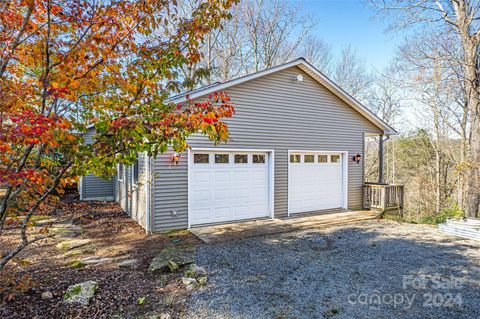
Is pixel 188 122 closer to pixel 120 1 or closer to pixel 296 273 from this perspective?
pixel 120 1

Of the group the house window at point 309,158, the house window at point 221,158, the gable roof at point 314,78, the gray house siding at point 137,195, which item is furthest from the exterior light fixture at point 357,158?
the gray house siding at point 137,195

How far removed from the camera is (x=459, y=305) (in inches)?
136

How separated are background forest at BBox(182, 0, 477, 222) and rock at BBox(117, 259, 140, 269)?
1061cm

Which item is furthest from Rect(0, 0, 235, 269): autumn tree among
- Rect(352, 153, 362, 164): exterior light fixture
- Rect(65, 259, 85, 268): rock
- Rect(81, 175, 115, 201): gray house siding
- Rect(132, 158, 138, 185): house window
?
Rect(81, 175, 115, 201): gray house siding

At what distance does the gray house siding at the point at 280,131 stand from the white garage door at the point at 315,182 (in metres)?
0.31

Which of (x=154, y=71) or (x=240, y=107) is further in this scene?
(x=240, y=107)

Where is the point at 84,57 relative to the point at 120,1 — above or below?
below

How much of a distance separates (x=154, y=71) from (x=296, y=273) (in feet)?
12.1

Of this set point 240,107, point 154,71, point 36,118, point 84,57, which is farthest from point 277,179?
point 36,118

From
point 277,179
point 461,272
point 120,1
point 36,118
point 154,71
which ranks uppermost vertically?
point 120,1

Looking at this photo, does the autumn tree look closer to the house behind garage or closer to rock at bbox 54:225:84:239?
the house behind garage

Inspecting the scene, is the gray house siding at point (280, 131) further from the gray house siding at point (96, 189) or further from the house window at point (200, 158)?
the gray house siding at point (96, 189)

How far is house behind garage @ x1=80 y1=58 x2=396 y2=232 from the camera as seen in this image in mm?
6641

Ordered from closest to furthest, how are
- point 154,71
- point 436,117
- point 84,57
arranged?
point 84,57
point 154,71
point 436,117
